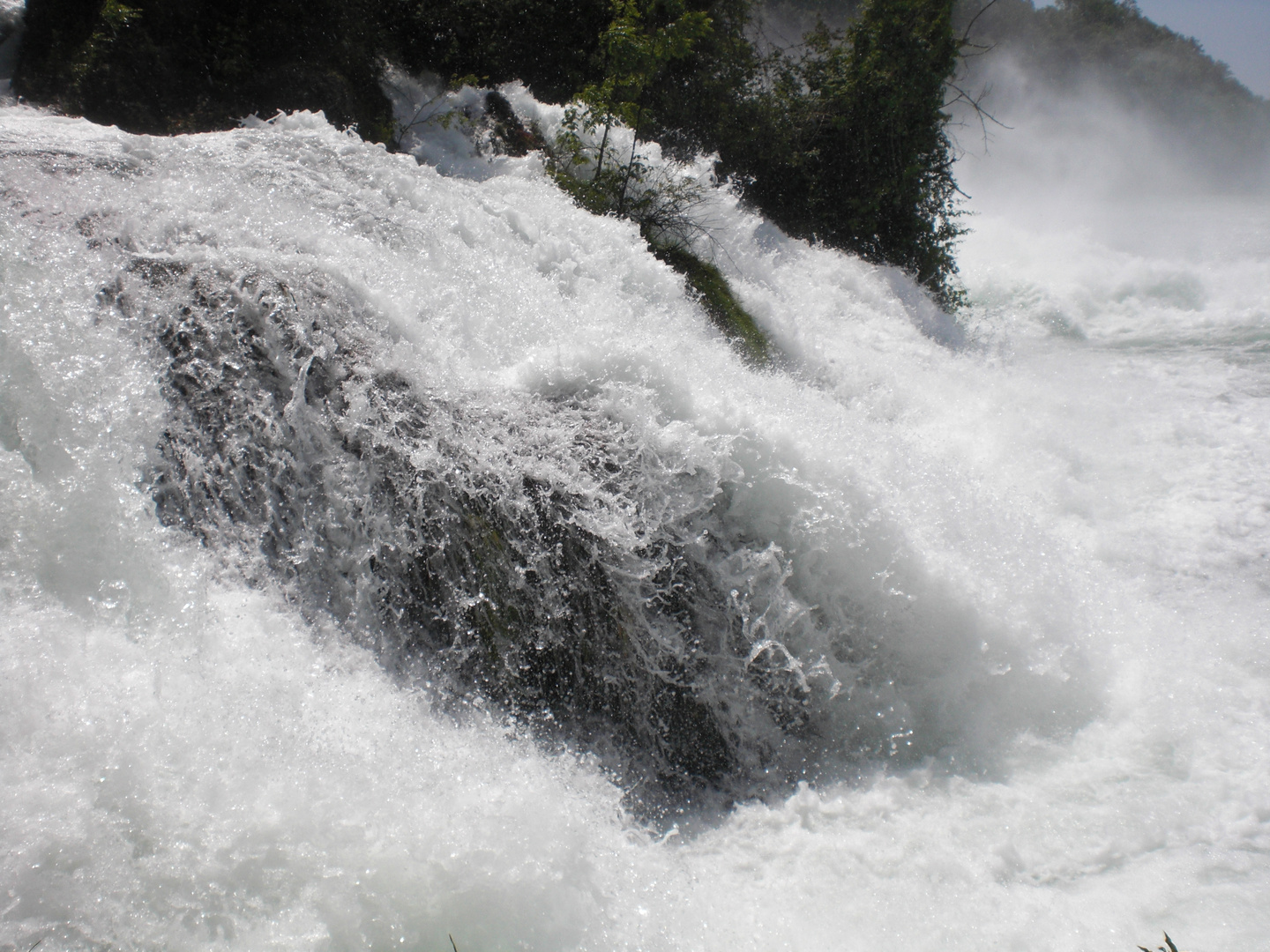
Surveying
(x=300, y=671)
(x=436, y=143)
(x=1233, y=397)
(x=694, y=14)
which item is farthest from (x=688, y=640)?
(x=436, y=143)

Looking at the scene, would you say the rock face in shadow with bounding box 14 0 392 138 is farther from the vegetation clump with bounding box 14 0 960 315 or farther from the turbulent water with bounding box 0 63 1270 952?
the turbulent water with bounding box 0 63 1270 952

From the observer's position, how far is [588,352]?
3.34 m

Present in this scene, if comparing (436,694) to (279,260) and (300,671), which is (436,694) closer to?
(300,671)

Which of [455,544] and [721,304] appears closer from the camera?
[455,544]

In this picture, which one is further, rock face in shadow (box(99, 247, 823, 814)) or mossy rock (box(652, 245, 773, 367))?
mossy rock (box(652, 245, 773, 367))

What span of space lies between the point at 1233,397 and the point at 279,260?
715cm

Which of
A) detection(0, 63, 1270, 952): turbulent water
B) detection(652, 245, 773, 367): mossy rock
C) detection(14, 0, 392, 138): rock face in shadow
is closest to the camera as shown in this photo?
detection(0, 63, 1270, 952): turbulent water

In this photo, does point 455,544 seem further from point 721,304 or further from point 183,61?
point 183,61

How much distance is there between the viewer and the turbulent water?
2.17 metres

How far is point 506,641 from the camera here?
9.10ft

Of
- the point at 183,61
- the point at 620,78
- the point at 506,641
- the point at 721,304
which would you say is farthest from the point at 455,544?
the point at 183,61

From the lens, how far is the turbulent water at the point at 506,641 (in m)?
2.17

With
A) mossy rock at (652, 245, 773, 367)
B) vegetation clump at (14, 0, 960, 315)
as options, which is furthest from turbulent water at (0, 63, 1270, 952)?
vegetation clump at (14, 0, 960, 315)

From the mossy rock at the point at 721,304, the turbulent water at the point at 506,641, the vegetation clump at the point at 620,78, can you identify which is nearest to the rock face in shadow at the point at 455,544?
the turbulent water at the point at 506,641
